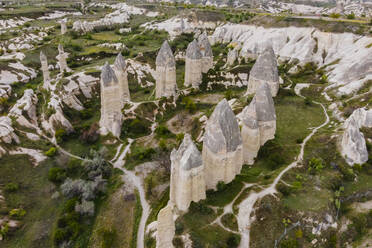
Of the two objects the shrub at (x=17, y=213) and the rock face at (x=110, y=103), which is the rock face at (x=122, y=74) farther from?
the shrub at (x=17, y=213)

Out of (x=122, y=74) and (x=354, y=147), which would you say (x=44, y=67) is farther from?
(x=354, y=147)

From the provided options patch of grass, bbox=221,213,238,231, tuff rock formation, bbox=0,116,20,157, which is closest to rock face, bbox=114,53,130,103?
tuff rock formation, bbox=0,116,20,157

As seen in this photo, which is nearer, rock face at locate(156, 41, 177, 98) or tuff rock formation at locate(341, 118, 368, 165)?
tuff rock formation at locate(341, 118, 368, 165)

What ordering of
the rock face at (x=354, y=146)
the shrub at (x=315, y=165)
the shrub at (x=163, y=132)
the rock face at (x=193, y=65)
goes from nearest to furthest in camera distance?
the shrub at (x=315, y=165) < the rock face at (x=354, y=146) < the shrub at (x=163, y=132) < the rock face at (x=193, y=65)

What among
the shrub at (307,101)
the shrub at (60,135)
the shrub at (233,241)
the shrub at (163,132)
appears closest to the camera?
the shrub at (233,241)

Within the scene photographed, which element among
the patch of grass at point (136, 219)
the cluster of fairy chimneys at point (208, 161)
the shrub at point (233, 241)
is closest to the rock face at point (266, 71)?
the cluster of fairy chimneys at point (208, 161)

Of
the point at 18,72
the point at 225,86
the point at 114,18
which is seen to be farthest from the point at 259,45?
the point at 114,18

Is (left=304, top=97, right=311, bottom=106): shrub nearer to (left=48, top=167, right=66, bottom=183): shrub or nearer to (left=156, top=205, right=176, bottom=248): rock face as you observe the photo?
(left=156, top=205, right=176, bottom=248): rock face

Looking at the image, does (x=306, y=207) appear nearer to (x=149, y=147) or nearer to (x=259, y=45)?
(x=149, y=147)
